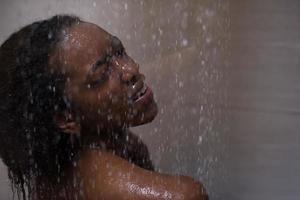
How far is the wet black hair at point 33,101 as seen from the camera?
40.1 inches

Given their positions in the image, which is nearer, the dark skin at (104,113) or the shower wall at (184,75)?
the dark skin at (104,113)

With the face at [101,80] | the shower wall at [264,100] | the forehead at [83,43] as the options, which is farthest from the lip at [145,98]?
the shower wall at [264,100]

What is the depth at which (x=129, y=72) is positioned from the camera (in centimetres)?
109

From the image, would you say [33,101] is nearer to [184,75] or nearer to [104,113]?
[104,113]

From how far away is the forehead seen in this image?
3.38ft

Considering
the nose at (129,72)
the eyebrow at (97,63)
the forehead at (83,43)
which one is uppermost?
the forehead at (83,43)

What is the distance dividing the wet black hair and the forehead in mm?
13

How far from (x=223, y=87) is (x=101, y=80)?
0.60 metres

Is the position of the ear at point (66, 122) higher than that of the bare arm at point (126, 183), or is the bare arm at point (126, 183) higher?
the ear at point (66, 122)

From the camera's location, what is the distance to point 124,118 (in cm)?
110

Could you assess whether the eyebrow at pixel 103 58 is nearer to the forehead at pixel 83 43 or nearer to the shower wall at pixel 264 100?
the forehead at pixel 83 43

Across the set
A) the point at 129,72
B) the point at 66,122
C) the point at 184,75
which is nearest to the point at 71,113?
the point at 66,122

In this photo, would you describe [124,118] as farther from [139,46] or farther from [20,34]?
[139,46]

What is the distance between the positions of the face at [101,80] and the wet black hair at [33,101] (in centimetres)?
2
